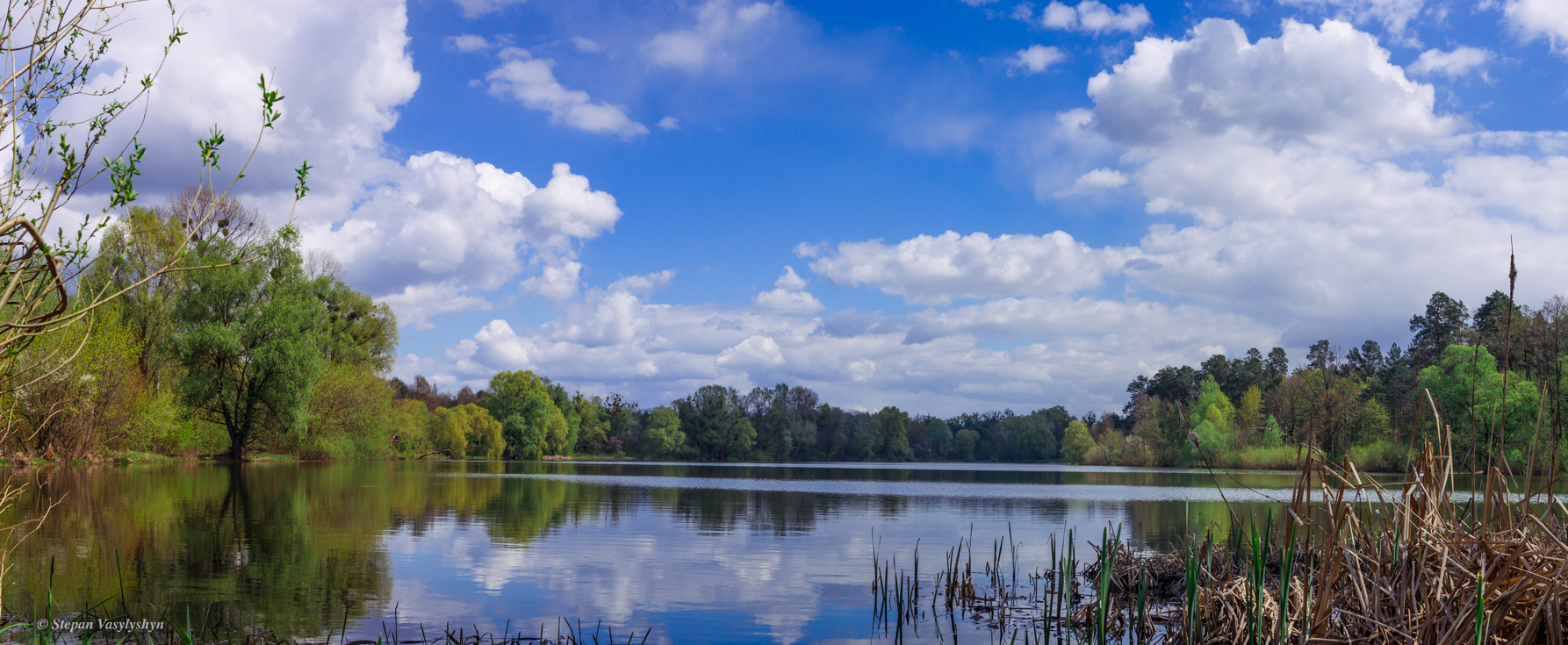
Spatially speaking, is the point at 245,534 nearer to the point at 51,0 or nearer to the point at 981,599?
the point at 981,599

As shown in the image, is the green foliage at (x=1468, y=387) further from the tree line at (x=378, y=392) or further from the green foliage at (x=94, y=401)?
the green foliage at (x=94, y=401)

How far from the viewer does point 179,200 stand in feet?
173

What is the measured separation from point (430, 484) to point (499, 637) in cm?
3371

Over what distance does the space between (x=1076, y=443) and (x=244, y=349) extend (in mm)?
106612

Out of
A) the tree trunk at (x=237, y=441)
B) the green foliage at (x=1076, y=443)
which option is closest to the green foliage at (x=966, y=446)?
the green foliage at (x=1076, y=443)

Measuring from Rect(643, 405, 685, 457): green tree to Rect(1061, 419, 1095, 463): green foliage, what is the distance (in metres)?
55.9

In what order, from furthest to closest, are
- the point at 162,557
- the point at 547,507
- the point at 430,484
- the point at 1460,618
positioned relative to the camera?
the point at 430,484 < the point at 547,507 < the point at 162,557 < the point at 1460,618

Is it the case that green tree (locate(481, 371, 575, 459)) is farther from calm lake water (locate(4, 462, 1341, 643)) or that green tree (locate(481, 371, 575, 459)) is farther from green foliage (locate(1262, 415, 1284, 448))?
green foliage (locate(1262, 415, 1284, 448))

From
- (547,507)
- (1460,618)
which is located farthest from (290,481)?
(1460,618)

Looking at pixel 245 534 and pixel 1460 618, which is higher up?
pixel 1460 618

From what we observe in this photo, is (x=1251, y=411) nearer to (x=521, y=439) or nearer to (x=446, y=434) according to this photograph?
(x=521, y=439)

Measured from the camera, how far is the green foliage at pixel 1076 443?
12744 centimetres

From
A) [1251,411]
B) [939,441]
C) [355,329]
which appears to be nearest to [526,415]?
[355,329]

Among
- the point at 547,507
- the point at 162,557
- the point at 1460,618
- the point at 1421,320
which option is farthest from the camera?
the point at 1421,320
